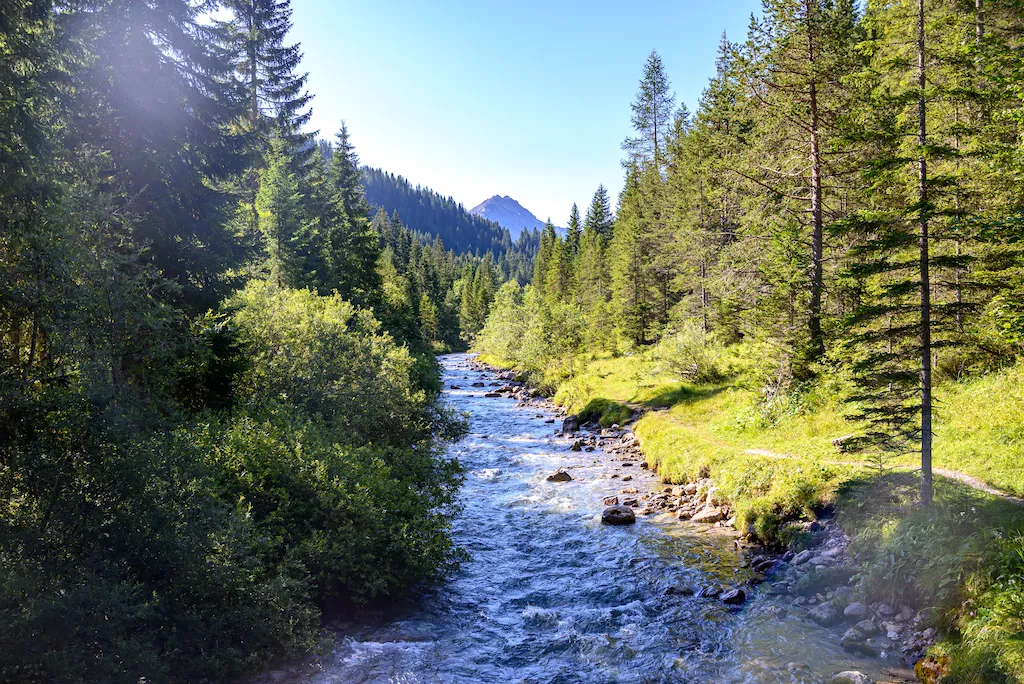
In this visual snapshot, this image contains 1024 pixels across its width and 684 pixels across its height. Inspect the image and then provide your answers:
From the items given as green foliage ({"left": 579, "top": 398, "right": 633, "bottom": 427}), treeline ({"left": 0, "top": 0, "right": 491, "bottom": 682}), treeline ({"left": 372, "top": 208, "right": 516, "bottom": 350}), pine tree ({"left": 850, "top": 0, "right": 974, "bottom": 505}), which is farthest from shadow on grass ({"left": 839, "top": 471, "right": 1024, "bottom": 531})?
treeline ({"left": 372, "top": 208, "right": 516, "bottom": 350})

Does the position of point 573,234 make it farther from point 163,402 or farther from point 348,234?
point 163,402

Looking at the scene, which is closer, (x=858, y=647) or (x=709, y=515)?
(x=858, y=647)

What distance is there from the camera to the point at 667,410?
26.0 meters

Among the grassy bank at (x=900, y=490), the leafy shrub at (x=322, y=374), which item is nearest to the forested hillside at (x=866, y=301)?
the grassy bank at (x=900, y=490)

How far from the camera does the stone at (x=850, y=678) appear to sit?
8240 millimetres

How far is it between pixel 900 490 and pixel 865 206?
12.9 metres

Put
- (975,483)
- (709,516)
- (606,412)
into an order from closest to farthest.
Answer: (975,483), (709,516), (606,412)

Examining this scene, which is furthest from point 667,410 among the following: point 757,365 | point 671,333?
point 671,333

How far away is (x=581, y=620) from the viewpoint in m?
11.1

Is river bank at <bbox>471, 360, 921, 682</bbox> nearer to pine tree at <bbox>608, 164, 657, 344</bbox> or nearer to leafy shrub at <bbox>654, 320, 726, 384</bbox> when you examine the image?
leafy shrub at <bbox>654, 320, 726, 384</bbox>

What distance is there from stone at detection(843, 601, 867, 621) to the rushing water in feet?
2.15

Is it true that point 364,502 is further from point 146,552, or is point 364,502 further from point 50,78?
point 50,78

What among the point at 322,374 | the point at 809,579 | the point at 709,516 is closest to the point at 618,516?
the point at 709,516

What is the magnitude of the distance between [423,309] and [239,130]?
63055 millimetres
